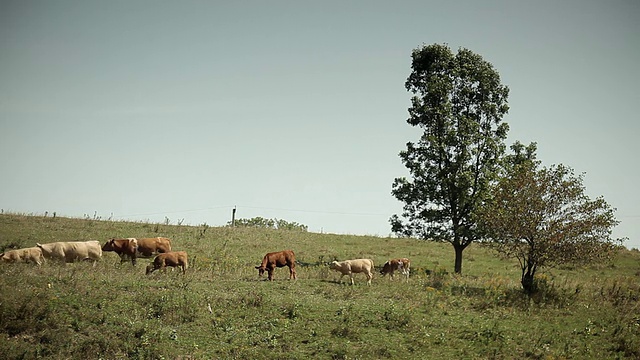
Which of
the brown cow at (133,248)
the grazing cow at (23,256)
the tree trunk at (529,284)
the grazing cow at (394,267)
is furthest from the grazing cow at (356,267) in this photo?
the grazing cow at (23,256)

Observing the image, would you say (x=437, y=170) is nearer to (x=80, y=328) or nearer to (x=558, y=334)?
(x=558, y=334)

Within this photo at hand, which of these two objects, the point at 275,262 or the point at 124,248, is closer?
the point at 275,262

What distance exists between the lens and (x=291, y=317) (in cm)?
2097

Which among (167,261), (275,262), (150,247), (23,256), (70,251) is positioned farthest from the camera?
(150,247)

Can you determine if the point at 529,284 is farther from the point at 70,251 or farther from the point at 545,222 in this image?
the point at 70,251

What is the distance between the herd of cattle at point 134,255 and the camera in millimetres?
26188

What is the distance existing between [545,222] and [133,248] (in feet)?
77.2

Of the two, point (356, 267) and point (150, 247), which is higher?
point (356, 267)

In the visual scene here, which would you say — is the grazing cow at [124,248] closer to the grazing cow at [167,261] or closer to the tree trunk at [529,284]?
the grazing cow at [167,261]

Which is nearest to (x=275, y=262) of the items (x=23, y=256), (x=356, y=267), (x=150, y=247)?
(x=356, y=267)

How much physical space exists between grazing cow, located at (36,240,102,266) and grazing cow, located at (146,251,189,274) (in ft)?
9.52

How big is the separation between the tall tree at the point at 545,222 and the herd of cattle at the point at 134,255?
8.14m

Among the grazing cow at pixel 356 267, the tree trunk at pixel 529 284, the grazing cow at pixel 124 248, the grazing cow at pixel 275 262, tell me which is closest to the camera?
the grazing cow at pixel 275 262

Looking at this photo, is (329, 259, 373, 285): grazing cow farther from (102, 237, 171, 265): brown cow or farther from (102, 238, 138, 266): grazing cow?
(102, 238, 138, 266): grazing cow
